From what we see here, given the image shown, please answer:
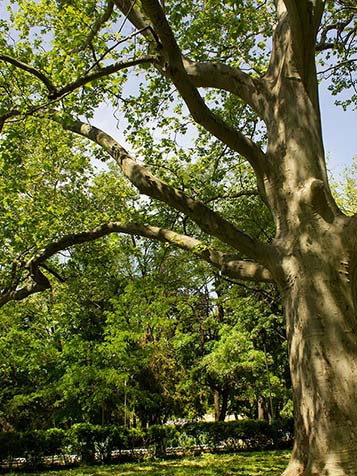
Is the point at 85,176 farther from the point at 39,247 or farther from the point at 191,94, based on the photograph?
the point at 191,94

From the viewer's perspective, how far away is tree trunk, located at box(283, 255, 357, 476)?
371 centimetres

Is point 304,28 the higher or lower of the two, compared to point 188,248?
higher

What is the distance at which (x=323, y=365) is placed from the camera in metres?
3.96

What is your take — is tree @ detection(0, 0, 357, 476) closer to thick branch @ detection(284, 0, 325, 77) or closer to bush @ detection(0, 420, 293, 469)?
thick branch @ detection(284, 0, 325, 77)

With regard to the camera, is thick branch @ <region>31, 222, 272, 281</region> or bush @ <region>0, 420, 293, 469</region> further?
bush @ <region>0, 420, 293, 469</region>

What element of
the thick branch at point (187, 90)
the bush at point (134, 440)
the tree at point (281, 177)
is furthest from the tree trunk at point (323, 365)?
the bush at point (134, 440)

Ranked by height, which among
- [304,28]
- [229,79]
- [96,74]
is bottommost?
[96,74]

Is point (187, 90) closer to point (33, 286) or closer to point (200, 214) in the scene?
point (200, 214)

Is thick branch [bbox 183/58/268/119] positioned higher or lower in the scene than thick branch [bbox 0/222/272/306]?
higher

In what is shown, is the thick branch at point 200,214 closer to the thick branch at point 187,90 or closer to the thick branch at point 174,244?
the thick branch at point 174,244

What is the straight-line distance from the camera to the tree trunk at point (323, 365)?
3715 millimetres

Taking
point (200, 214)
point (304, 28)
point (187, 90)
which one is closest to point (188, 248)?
point (200, 214)

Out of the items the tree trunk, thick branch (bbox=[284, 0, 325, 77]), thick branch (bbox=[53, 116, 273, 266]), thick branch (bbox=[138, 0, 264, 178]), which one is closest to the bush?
thick branch (bbox=[53, 116, 273, 266])

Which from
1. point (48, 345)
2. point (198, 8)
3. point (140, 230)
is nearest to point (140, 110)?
point (198, 8)
